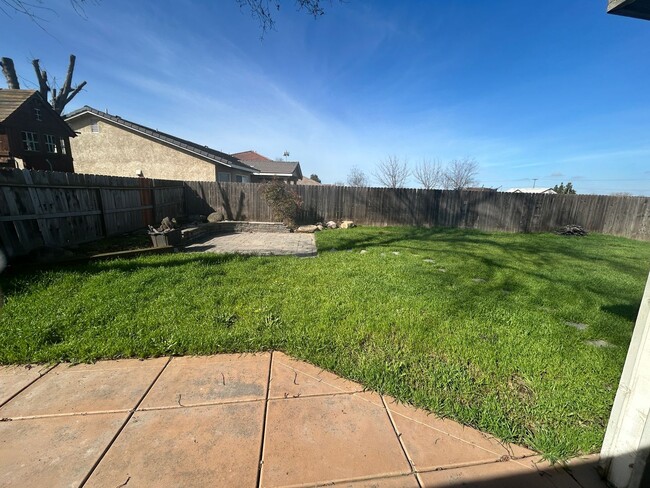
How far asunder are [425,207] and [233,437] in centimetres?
1221

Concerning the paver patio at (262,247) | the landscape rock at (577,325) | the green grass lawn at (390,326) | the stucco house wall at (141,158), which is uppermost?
the stucco house wall at (141,158)

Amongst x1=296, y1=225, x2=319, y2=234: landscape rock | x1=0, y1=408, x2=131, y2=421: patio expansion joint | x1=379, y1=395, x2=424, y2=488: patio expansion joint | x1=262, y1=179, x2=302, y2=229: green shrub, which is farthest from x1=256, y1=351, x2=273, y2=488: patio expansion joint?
x1=262, y1=179, x2=302, y2=229: green shrub

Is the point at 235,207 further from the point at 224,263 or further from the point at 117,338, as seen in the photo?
the point at 117,338

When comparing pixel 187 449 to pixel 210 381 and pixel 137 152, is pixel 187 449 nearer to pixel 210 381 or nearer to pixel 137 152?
pixel 210 381

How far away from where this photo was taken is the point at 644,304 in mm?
1332

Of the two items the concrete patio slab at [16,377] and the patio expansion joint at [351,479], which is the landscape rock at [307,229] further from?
the patio expansion joint at [351,479]

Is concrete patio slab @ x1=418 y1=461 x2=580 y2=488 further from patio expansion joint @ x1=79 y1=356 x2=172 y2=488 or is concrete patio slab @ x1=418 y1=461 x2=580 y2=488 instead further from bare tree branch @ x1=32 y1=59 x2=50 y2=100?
bare tree branch @ x1=32 y1=59 x2=50 y2=100

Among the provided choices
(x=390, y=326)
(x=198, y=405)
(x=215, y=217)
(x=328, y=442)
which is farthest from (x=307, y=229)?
(x=328, y=442)

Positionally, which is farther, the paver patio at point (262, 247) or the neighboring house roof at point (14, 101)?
the neighboring house roof at point (14, 101)

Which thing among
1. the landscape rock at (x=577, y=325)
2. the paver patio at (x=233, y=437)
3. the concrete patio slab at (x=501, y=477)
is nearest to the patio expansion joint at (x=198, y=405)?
the paver patio at (x=233, y=437)

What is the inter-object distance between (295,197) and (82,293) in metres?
9.11

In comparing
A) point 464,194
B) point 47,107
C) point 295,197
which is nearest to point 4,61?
point 47,107

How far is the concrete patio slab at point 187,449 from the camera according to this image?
1375 mm

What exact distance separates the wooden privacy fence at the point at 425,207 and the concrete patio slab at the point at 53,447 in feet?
35.4
